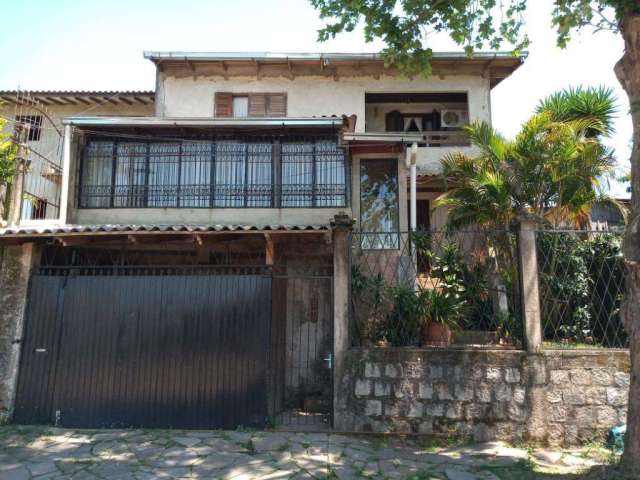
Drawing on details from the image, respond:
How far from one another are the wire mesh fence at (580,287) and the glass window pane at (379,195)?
3408 millimetres

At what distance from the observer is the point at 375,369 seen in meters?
6.71

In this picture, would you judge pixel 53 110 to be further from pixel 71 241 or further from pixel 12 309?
pixel 12 309

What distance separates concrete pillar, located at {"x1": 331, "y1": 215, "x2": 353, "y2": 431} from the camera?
6.75m

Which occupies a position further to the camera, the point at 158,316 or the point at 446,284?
the point at 446,284

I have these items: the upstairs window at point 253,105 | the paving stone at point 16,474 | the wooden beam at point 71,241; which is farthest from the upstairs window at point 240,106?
the paving stone at point 16,474

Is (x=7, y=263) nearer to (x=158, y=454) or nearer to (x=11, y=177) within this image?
(x=11, y=177)

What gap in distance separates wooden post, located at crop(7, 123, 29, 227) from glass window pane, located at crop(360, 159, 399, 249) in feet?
22.4

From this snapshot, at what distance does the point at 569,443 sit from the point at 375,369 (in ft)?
9.33

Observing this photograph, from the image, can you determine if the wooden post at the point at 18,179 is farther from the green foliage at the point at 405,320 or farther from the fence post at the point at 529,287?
the fence post at the point at 529,287

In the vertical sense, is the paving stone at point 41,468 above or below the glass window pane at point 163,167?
below

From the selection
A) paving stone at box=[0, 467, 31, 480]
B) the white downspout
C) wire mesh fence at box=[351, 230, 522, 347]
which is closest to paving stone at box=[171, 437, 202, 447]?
paving stone at box=[0, 467, 31, 480]

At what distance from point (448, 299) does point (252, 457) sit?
3.84m

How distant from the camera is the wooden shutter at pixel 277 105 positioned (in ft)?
40.8

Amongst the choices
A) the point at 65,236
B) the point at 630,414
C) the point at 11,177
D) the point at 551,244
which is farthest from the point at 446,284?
the point at 11,177
